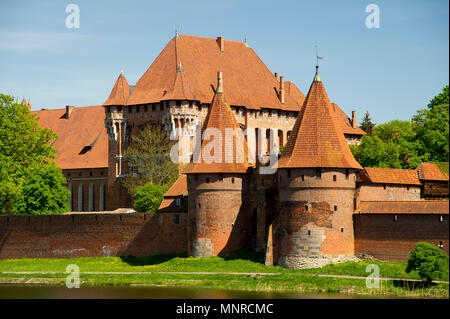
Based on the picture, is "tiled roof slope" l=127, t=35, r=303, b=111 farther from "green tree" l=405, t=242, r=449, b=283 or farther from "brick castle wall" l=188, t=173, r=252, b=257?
"green tree" l=405, t=242, r=449, b=283

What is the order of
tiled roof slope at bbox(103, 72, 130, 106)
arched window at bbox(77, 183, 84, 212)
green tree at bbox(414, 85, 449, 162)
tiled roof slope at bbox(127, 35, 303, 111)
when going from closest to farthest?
green tree at bbox(414, 85, 449, 162), tiled roof slope at bbox(127, 35, 303, 111), tiled roof slope at bbox(103, 72, 130, 106), arched window at bbox(77, 183, 84, 212)

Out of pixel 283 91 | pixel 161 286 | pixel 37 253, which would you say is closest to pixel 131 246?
pixel 37 253

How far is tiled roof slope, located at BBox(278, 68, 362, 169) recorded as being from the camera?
5656 centimetres

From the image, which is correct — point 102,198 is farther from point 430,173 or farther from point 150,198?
point 430,173

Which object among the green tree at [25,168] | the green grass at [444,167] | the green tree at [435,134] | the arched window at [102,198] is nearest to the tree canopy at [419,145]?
the green tree at [435,134]

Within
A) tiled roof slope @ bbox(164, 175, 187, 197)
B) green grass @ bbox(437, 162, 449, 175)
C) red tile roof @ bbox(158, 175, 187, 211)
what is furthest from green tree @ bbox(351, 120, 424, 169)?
red tile roof @ bbox(158, 175, 187, 211)

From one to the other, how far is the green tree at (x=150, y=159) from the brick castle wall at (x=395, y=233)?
23994 mm

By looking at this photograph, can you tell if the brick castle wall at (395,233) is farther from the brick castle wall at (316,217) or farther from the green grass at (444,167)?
the green grass at (444,167)

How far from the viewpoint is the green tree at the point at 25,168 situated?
243 ft

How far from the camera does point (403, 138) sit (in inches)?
2992

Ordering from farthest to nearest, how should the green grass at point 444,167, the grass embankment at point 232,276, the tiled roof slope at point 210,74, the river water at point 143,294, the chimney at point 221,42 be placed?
1. the chimney at point 221,42
2. the tiled roof slope at point 210,74
3. the green grass at point 444,167
4. the grass embankment at point 232,276
5. the river water at point 143,294

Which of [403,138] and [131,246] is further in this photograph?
[403,138]

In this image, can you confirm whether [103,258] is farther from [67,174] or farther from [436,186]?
[67,174]
